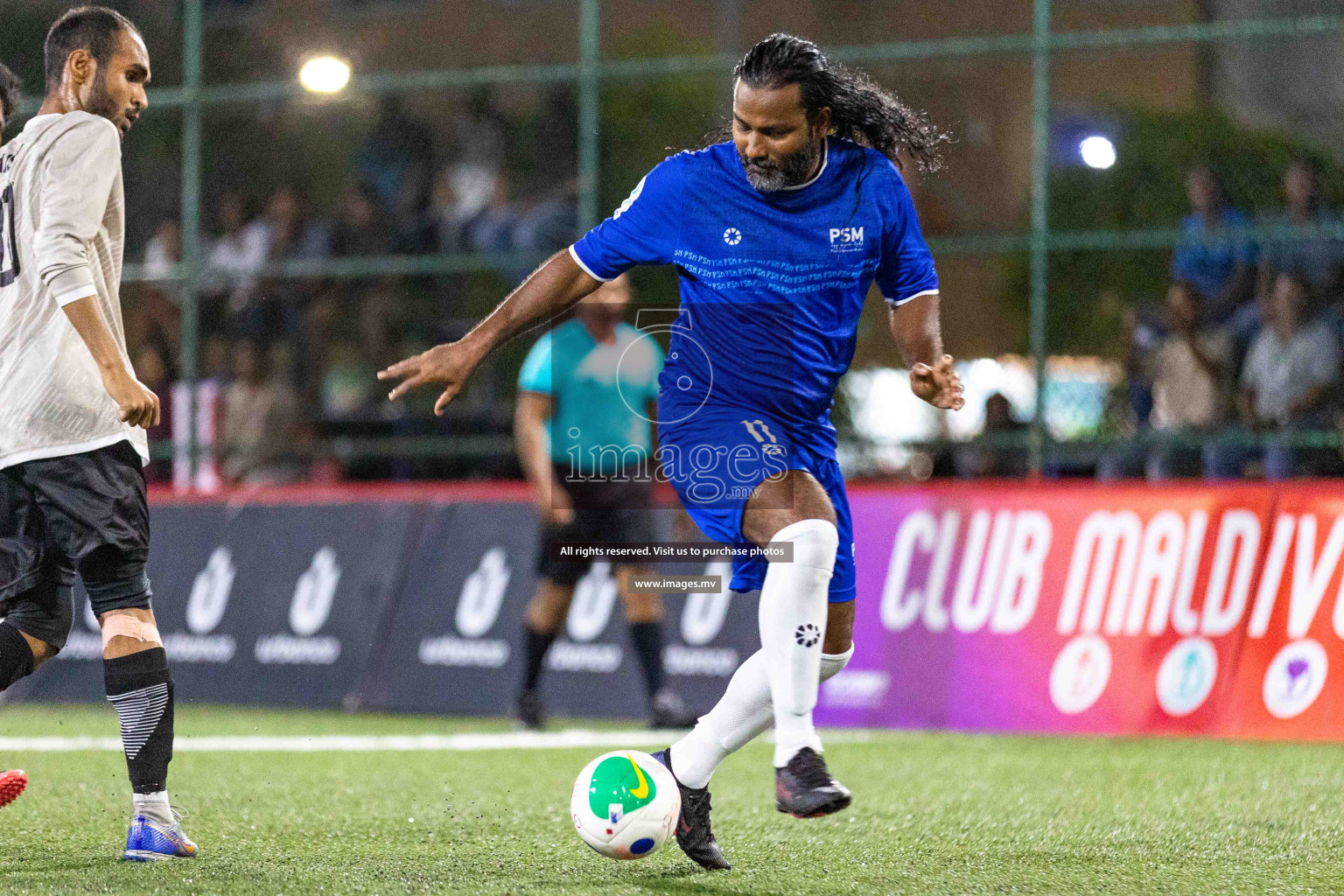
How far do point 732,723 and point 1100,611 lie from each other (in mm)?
4081

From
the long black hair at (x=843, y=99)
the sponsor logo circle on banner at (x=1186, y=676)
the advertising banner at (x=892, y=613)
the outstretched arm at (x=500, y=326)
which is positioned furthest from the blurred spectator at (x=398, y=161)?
the outstretched arm at (x=500, y=326)

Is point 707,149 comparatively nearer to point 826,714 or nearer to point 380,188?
point 826,714

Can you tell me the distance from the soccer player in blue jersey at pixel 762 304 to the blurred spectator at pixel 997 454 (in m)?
5.17

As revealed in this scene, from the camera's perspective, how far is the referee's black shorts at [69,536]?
15.2ft

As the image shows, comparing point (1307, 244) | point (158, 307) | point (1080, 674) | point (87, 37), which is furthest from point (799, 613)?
point (158, 307)

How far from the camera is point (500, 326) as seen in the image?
459cm

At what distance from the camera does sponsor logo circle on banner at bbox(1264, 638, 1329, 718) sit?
25.5ft

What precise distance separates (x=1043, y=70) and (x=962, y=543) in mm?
2714

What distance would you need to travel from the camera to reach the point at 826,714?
874 cm

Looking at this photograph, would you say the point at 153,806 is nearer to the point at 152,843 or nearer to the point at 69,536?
the point at 152,843

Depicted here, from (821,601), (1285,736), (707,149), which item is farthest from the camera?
(1285,736)

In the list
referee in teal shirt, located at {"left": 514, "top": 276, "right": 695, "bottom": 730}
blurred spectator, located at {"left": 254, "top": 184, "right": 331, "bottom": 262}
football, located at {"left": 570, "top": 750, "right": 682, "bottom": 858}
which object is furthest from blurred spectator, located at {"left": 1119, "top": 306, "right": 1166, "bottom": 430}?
blurred spectator, located at {"left": 254, "top": 184, "right": 331, "bottom": 262}

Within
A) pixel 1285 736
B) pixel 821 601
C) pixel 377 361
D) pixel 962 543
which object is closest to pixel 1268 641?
pixel 1285 736

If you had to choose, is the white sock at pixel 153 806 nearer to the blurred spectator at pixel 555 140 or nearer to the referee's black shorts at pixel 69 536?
the referee's black shorts at pixel 69 536
